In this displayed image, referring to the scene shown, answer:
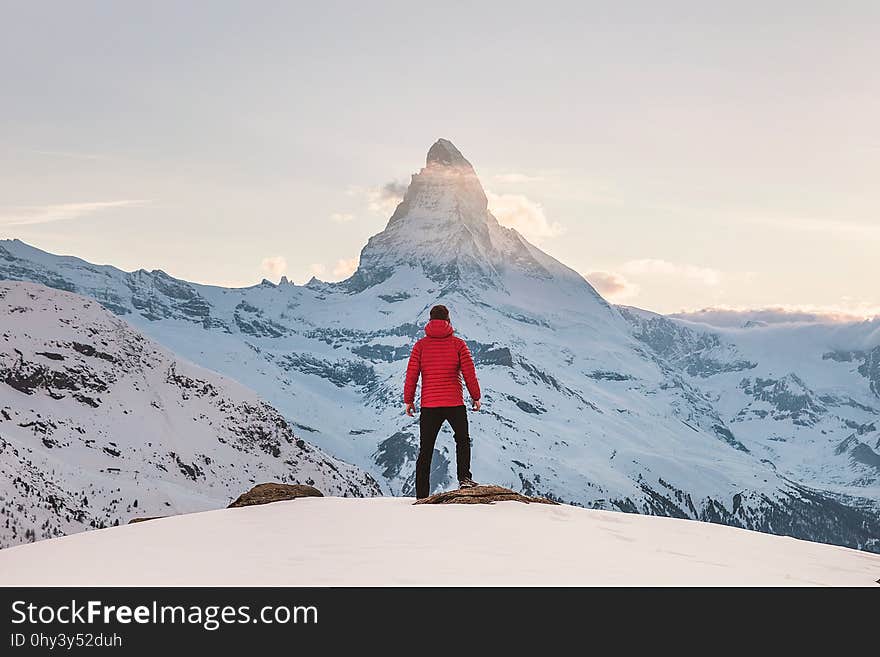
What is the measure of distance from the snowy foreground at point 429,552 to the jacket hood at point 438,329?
3.69 metres

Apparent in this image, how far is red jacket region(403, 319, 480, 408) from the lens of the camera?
20234mm

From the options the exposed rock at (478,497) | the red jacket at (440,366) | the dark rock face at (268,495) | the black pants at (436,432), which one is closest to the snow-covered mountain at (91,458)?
the dark rock face at (268,495)

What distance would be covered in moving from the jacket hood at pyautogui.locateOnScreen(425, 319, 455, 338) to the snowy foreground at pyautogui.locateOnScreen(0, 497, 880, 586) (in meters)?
3.69

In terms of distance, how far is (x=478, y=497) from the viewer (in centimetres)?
1917

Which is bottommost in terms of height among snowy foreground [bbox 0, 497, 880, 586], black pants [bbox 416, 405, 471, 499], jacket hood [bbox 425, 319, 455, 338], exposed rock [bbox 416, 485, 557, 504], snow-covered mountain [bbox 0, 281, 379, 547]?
snow-covered mountain [bbox 0, 281, 379, 547]

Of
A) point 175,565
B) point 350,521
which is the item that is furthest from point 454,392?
point 175,565

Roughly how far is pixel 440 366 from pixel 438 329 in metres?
0.75

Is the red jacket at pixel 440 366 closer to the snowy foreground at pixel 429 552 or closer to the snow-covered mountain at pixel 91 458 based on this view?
the snowy foreground at pixel 429 552

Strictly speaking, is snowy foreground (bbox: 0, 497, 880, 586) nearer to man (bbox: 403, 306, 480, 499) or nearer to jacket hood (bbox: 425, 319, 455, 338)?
man (bbox: 403, 306, 480, 499)

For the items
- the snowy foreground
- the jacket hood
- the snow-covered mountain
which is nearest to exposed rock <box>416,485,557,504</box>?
the snowy foreground

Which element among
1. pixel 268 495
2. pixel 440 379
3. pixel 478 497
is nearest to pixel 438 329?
pixel 440 379

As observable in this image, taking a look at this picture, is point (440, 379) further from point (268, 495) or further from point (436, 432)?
point (268, 495)
